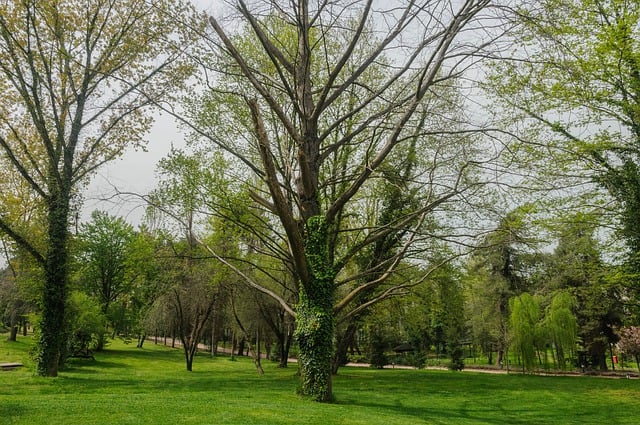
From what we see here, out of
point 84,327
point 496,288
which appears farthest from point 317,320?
point 496,288

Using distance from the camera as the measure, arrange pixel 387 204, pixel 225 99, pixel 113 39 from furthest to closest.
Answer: pixel 387 204
pixel 113 39
pixel 225 99

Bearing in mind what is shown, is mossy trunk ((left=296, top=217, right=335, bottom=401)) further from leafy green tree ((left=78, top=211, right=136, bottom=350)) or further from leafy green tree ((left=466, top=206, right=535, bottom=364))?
leafy green tree ((left=78, top=211, right=136, bottom=350))

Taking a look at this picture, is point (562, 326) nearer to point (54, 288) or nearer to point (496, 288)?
point (496, 288)

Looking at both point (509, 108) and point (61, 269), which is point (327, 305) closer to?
point (509, 108)

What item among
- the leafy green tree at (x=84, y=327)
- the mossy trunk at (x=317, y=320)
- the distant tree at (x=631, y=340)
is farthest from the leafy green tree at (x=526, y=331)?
the leafy green tree at (x=84, y=327)

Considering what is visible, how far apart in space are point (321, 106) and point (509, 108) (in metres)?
6.85

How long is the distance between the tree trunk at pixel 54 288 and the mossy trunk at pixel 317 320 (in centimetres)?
969

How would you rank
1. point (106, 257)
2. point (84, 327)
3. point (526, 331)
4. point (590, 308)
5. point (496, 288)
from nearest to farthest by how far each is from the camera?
point (590, 308)
point (84, 327)
point (526, 331)
point (496, 288)
point (106, 257)

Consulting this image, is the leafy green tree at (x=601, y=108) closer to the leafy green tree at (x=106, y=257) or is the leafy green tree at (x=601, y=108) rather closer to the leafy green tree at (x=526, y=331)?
the leafy green tree at (x=526, y=331)

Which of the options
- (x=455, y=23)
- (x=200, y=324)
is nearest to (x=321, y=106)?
(x=455, y=23)

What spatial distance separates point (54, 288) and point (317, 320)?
10.3 metres

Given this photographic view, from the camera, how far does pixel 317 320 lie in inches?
331

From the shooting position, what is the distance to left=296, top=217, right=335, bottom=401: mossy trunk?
8406 mm

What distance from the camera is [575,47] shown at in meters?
13.8
